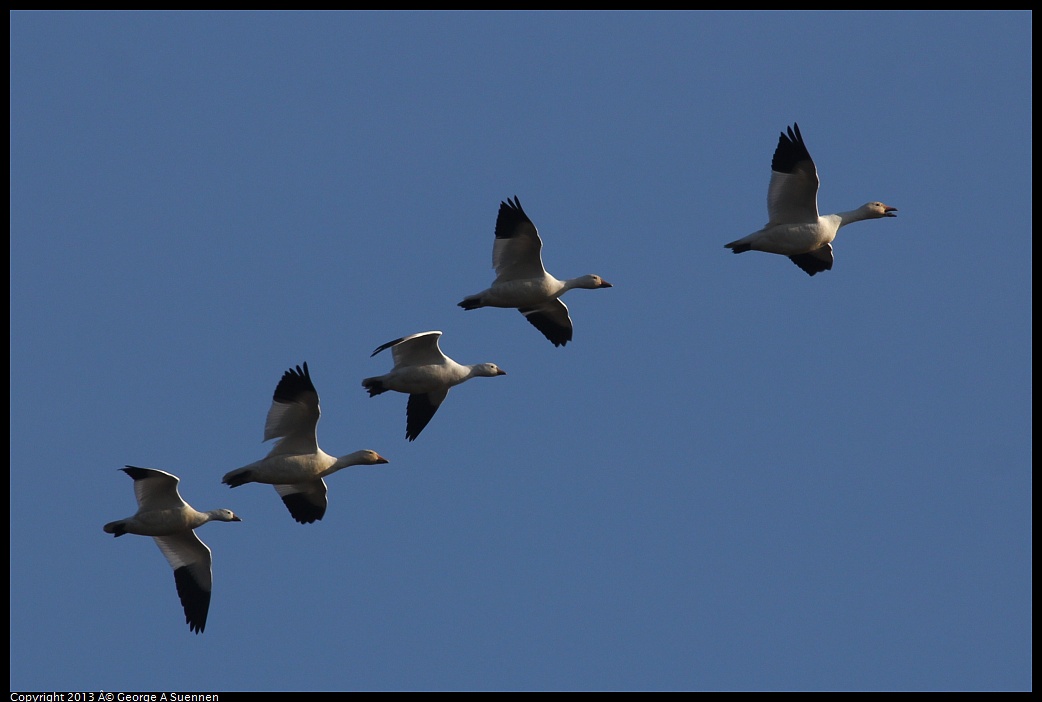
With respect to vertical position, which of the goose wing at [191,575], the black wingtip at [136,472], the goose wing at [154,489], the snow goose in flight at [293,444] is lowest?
→ the goose wing at [191,575]

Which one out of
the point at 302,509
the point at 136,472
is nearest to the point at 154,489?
the point at 136,472

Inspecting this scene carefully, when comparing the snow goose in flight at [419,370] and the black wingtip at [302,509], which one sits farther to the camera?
the black wingtip at [302,509]

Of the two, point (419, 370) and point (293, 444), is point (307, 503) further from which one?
point (419, 370)

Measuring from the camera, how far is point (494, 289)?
21.6 meters

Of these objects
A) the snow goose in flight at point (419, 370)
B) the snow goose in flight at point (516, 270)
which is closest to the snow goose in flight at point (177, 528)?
the snow goose in flight at point (419, 370)

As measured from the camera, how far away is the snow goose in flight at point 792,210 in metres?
21.4

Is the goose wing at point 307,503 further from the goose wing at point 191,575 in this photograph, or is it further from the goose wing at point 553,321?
the goose wing at point 553,321

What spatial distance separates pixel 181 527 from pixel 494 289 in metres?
5.14

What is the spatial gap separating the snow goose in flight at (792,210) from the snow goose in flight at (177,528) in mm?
7940

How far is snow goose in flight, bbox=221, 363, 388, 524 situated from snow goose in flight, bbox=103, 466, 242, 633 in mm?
739

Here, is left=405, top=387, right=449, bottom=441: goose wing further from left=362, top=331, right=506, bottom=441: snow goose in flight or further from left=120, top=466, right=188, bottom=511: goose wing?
left=120, top=466, right=188, bottom=511: goose wing

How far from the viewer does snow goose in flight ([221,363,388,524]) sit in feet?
66.5

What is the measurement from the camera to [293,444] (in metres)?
20.7

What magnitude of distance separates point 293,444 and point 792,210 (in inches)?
289
